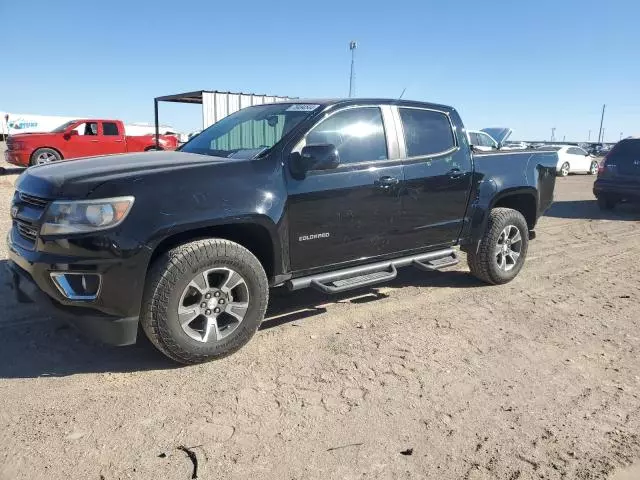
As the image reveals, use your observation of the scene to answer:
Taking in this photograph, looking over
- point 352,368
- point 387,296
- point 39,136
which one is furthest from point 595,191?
point 39,136

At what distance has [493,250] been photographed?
5211 millimetres

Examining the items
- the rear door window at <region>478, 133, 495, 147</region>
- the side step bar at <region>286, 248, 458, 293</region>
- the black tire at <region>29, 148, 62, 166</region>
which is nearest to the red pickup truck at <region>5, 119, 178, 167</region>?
the black tire at <region>29, 148, 62, 166</region>

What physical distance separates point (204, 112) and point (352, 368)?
41.5 feet

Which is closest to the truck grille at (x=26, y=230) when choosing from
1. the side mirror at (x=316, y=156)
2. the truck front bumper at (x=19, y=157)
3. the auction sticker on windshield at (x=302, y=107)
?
the side mirror at (x=316, y=156)

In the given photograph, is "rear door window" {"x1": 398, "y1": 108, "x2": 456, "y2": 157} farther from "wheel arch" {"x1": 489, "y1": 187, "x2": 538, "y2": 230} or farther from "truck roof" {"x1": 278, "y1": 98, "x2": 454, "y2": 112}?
"wheel arch" {"x1": 489, "y1": 187, "x2": 538, "y2": 230}

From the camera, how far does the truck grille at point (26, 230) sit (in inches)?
126

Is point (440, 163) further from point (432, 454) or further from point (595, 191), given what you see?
point (595, 191)

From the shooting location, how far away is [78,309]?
3.09 meters

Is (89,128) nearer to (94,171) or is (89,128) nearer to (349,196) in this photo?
(94,171)

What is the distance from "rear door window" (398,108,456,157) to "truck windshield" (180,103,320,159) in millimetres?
972

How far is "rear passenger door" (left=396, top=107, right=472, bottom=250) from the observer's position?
4.47m

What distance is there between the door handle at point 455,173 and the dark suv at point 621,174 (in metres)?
7.25

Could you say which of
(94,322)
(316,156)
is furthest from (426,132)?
(94,322)

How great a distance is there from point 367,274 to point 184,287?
5.42 ft
